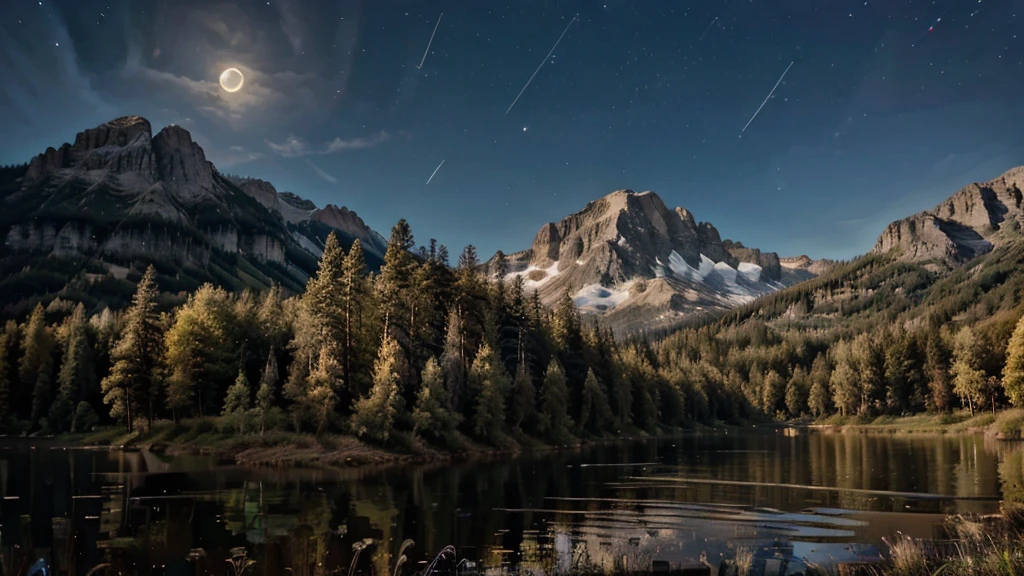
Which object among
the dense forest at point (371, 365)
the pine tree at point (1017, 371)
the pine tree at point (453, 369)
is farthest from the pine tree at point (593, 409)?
the pine tree at point (1017, 371)

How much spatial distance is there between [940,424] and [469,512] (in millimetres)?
124597

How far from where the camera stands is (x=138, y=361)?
3590 inches

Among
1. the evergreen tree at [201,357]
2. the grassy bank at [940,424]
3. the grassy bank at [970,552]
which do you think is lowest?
the grassy bank at [940,424]

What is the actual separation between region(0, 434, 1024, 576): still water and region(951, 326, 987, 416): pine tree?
59.6 metres

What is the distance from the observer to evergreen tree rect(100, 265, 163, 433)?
89812mm

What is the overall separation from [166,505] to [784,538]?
34.3 meters

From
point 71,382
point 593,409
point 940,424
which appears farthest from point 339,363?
point 940,424

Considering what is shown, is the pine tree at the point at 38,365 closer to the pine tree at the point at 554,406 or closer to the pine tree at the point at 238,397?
the pine tree at the point at 238,397

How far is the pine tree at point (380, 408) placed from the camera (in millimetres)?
75188

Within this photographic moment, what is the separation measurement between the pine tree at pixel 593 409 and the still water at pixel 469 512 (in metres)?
46.5

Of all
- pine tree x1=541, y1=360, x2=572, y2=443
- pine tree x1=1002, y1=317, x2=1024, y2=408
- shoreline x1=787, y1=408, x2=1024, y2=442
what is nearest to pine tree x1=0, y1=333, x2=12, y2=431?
pine tree x1=541, y1=360, x2=572, y2=443

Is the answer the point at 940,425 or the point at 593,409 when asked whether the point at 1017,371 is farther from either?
the point at 593,409

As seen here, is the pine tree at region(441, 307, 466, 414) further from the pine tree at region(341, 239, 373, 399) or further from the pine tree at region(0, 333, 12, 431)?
the pine tree at region(0, 333, 12, 431)

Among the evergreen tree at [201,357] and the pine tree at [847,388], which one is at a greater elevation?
the evergreen tree at [201,357]
